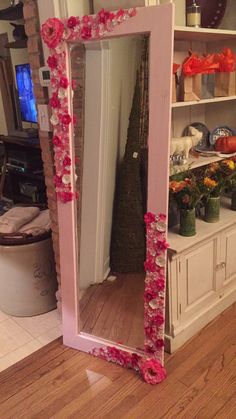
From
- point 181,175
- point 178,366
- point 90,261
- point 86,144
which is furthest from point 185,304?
point 86,144

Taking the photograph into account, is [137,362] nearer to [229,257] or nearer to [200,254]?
[200,254]

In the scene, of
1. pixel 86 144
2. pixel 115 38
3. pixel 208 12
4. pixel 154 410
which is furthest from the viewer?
pixel 208 12

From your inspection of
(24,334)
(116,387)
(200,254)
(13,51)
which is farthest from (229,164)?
(13,51)

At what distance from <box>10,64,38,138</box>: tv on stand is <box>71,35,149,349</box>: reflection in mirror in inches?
82.9

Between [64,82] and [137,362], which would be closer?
[64,82]

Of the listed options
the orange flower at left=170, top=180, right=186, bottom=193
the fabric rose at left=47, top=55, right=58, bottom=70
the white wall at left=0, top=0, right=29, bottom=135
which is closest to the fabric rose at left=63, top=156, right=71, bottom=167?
the fabric rose at left=47, top=55, right=58, bottom=70

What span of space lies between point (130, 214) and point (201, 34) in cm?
102

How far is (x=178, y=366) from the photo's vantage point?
192cm

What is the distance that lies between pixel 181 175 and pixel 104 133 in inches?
18.8

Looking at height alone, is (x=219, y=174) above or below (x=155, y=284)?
above

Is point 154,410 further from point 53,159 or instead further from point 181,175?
point 53,159

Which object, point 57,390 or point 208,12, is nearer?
point 57,390

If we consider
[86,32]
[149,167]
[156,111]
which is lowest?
[149,167]

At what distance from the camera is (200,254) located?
2039 millimetres
